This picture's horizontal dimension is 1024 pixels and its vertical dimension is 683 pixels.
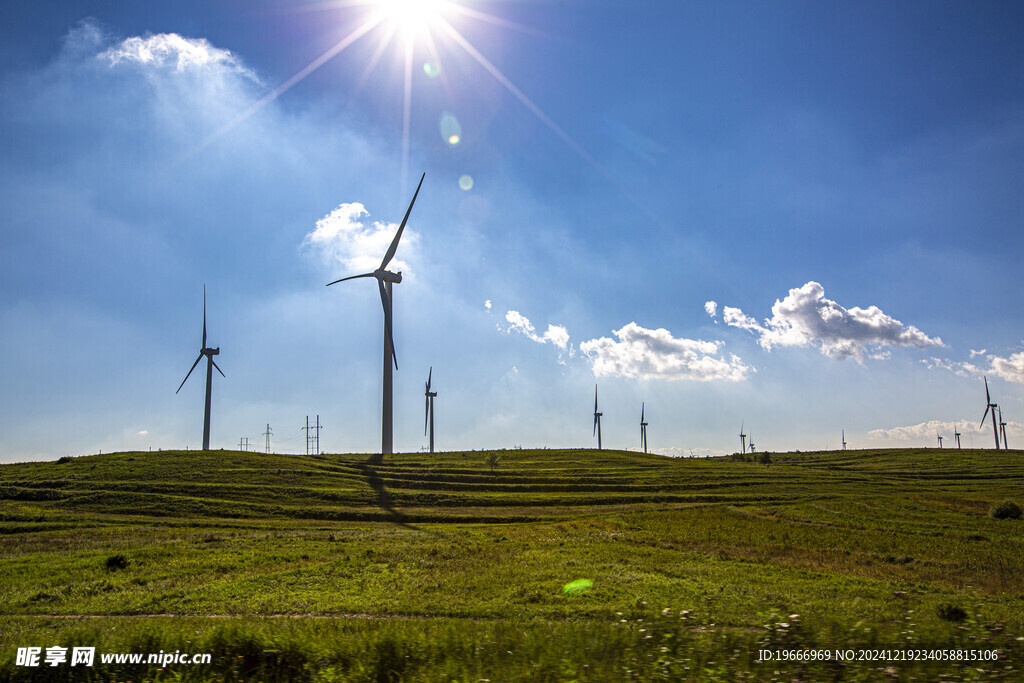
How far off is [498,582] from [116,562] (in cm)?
2461

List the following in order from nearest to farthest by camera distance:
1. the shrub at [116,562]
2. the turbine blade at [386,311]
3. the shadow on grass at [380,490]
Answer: the shrub at [116,562] → the shadow on grass at [380,490] → the turbine blade at [386,311]

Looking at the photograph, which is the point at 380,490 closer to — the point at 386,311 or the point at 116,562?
the point at 386,311

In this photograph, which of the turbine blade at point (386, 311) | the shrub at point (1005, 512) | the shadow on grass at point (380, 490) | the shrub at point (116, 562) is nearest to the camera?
the shrub at point (116, 562)

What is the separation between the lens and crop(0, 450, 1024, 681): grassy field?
490 inches

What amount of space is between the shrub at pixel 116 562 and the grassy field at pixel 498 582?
13.3 inches

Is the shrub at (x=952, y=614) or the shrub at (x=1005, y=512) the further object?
the shrub at (x=1005, y=512)

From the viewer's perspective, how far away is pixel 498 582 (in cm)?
2784

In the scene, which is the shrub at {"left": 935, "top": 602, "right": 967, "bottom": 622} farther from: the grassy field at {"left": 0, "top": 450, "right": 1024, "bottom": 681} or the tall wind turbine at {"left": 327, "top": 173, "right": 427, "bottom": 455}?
the tall wind turbine at {"left": 327, "top": 173, "right": 427, "bottom": 455}

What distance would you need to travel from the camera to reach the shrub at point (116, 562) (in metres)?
35.0

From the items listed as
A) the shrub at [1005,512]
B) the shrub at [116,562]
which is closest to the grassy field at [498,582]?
the shrub at [116,562]

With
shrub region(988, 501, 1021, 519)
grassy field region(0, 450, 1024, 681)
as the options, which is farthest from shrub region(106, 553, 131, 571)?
shrub region(988, 501, 1021, 519)

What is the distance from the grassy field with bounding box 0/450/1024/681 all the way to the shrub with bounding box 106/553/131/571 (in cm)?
34

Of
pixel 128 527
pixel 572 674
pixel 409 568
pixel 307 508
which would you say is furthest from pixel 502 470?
pixel 572 674

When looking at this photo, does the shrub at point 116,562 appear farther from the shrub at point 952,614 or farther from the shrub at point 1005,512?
the shrub at point 1005,512
